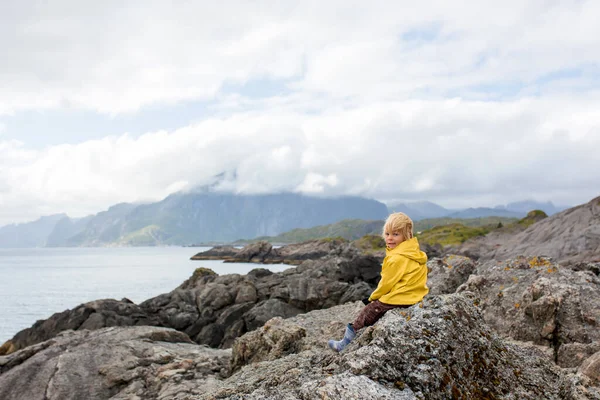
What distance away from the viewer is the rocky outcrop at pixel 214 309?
39.4 meters

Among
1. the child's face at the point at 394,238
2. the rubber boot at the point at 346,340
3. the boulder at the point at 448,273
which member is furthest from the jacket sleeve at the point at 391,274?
the boulder at the point at 448,273

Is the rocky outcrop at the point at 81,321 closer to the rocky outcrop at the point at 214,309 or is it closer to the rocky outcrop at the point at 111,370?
the rocky outcrop at the point at 214,309

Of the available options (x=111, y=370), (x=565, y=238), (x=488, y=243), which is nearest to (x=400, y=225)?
(x=111, y=370)

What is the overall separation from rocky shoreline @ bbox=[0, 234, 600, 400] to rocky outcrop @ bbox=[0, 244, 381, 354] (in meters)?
19.4

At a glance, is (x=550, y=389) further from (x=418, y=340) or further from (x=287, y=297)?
(x=287, y=297)

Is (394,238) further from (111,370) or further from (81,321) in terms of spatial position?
(81,321)

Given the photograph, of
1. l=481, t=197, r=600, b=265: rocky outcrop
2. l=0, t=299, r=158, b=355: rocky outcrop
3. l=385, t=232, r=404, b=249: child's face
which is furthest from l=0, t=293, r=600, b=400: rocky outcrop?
l=481, t=197, r=600, b=265: rocky outcrop

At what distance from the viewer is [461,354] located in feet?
19.1

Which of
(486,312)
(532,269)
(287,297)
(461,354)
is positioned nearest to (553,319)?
(486,312)

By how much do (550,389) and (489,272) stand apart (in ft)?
30.8

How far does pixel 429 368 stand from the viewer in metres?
5.42

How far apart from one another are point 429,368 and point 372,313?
3.04 metres

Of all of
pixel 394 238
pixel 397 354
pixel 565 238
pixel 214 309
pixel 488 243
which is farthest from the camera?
pixel 488 243

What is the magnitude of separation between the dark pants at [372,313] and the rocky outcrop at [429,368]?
1.66 meters
